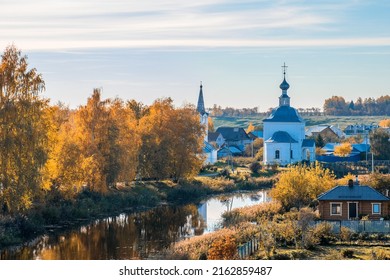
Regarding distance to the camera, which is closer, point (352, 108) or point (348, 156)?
point (348, 156)

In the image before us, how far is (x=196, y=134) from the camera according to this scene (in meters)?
60.4

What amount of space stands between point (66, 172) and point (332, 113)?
452 feet

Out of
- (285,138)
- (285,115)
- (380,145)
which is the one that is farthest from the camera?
(285,115)

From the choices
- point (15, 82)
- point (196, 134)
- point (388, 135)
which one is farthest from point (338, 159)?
point (15, 82)

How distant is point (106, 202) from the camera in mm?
45750

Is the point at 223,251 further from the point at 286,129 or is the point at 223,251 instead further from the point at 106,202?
the point at 286,129

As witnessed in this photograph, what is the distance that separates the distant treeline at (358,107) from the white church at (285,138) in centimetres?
9112

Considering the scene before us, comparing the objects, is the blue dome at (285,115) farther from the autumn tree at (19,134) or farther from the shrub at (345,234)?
the shrub at (345,234)

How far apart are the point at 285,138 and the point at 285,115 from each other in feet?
13.0

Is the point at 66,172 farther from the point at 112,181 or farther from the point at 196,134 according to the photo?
the point at 196,134

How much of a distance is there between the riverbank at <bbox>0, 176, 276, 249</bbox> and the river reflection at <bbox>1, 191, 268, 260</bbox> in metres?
0.95

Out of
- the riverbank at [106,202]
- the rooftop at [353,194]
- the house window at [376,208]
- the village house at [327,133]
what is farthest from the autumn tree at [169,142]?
the village house at [327,133]

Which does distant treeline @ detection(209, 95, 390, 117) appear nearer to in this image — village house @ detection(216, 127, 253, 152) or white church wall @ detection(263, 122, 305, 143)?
village house @ detection(216, 127, 253, 152)

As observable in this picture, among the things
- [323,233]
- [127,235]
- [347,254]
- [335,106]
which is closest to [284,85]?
[127,235]
